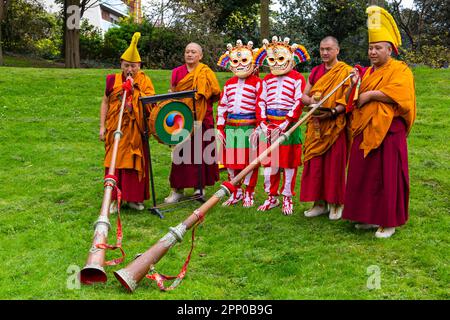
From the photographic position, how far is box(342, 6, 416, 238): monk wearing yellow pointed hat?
213 inches

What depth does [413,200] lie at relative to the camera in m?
7.20

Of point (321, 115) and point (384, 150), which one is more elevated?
point (321, 115)

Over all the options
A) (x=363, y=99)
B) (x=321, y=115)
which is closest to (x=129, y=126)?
(x=321, y=115)

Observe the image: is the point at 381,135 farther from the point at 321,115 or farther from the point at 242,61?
the point at 242,61

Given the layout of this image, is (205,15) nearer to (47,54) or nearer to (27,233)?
(47,54)

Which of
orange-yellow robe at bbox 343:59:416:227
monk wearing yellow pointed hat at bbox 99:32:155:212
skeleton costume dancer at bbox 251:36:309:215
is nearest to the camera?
orange-yellow robe at bbox 343:59:416:227

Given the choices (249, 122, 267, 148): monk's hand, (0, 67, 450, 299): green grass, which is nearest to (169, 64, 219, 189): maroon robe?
(0, 67, 450, 299): green grass

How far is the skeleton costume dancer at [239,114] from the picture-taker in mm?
6938

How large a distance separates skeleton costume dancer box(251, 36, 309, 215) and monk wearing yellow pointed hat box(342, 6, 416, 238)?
1.02 meters

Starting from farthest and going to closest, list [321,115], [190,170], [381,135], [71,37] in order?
[71,37] → [190,170] → [321,115] → [381,135]

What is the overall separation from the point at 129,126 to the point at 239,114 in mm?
1449

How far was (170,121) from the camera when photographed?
6.55 meters

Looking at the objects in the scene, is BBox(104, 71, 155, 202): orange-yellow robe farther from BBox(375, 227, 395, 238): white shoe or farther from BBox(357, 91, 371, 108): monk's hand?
BBox(375, 227, 395, 238): white shoe

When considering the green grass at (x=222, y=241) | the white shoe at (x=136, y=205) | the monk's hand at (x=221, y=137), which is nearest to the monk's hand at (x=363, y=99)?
the green grass at (x=222, y=241)
